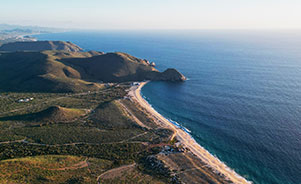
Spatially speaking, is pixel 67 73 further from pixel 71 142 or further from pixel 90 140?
pixel 90 140

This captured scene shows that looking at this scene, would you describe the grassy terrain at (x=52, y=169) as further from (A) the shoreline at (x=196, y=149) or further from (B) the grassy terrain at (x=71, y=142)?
(A) the shoreline at (x=196, y=149)

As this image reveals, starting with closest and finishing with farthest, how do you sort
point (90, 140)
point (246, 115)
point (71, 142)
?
point (71, 142) < point (90, 140) < point (246, 115)

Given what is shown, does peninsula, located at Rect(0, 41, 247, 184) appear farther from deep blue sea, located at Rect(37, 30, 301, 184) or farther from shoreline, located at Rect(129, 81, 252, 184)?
deep blue sea, located at Rect(37, 30, 301, 184)

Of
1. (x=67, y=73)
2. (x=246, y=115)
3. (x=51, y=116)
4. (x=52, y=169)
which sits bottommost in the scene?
(x=52, y=169)

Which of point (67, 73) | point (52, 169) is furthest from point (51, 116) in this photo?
point (67, 73)

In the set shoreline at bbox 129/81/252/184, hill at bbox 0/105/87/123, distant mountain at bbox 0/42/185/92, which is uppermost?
distant mountain at bbox 0/42/185/92

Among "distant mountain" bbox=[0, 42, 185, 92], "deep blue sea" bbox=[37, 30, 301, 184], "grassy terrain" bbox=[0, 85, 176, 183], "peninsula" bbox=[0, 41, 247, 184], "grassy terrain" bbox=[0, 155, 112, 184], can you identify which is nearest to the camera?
"grassy terrain" bbox=[0, 155, 112, 184]

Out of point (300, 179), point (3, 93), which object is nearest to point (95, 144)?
point (300, 179)

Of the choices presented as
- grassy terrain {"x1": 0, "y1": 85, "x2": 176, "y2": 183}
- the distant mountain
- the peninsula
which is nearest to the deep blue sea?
the peninsula

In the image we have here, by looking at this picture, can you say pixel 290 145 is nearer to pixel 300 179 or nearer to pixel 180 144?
pixel 300 179
